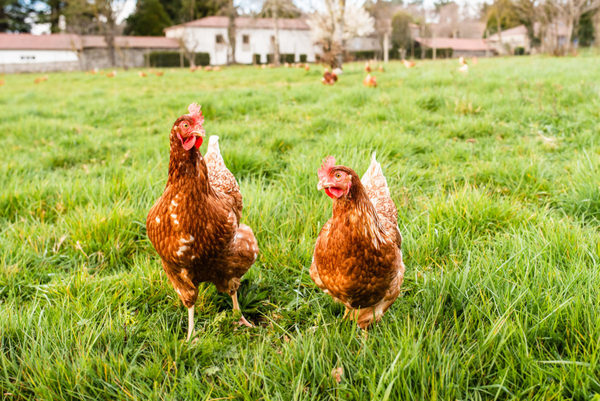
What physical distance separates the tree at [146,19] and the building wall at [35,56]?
27.1 ft

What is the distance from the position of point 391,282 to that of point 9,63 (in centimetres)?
4769

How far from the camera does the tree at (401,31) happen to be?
142 feet

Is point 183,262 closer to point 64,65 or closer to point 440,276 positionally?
point 440,276

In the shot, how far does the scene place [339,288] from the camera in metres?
1.81

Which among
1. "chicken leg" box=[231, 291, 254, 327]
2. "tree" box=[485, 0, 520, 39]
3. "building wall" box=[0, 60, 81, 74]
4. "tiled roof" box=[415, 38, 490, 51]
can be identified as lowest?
"chicken leg" box=[231, 291, 254, 327]

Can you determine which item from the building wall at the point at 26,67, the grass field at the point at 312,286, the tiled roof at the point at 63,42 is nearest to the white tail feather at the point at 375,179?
the grass field at the point at 312,286

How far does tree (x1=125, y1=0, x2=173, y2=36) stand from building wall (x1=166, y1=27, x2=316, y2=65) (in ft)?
6.80

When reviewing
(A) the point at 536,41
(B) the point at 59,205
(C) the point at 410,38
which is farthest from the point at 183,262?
(A) the point at 536,41

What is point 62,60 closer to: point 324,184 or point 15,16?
point 15,16

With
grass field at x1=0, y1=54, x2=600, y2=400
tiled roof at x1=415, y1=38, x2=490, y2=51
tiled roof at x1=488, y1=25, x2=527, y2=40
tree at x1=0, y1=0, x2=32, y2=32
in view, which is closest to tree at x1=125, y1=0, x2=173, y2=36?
tree at x1=0, y1=0, x2=32, y2=32

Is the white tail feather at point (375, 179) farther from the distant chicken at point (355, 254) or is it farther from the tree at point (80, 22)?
the tree at point (80, 22)

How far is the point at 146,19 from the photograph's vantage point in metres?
44.9

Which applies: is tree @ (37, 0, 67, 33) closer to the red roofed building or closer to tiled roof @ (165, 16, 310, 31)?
the red roofed building

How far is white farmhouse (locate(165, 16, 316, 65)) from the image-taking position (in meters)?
43.8
